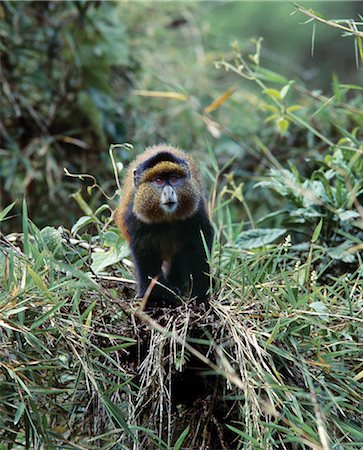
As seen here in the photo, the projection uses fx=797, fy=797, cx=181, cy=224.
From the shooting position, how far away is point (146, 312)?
225cm

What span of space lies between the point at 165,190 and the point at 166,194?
0.02 m

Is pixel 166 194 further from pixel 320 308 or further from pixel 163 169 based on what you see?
pixel 320 308

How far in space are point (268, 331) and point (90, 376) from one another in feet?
1.56

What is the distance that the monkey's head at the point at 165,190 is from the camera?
2.60m

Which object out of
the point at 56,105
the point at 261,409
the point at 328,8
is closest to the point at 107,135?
the point at 56,105

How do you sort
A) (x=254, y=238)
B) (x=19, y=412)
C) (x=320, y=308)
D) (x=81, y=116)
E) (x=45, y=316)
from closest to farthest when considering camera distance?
(x=19, y=412), (x=45, y=316), (x=320, y=308), (x=254, y=238), (x=81, y=116)

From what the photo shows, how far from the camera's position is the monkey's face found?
2602 mm

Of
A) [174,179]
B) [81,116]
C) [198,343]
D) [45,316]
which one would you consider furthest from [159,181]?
Result: [81,116]

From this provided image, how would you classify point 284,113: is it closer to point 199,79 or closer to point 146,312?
point 146,312

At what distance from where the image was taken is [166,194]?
2.59 m

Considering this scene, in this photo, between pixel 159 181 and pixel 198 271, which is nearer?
pixel 198 271

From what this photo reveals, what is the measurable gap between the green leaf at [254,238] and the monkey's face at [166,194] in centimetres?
27

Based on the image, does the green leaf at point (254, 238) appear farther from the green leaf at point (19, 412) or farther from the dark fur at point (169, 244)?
the green leaf at point (19, 412)

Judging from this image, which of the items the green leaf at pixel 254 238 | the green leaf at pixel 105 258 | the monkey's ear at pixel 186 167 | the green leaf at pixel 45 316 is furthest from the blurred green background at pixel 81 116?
the green leaf at pixel 45 316
